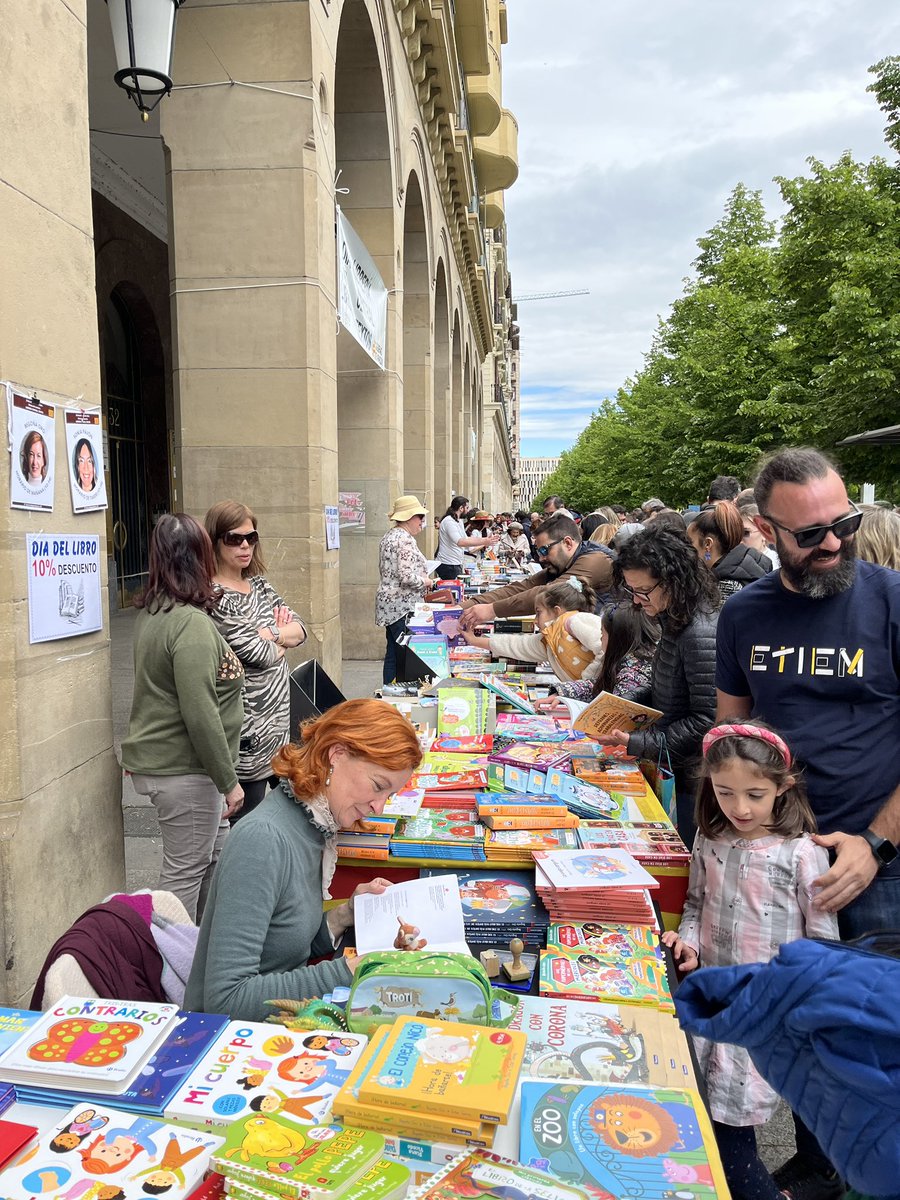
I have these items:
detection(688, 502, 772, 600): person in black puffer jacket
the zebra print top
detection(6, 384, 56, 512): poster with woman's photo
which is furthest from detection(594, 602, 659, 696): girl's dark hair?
detection(6, 384, 56, 512): poster with woman's photo

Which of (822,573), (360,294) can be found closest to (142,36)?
(822,573)

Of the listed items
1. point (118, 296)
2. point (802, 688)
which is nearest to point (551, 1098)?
point (802, 688)

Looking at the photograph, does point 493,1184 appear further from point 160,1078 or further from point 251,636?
point 251,636

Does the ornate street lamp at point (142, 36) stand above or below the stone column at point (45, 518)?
above

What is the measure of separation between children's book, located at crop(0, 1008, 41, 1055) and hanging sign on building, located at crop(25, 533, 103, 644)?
1.57 metres

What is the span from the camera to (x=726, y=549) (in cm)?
523

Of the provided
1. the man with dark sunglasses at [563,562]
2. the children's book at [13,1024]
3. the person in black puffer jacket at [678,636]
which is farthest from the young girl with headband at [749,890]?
the man with dark sunglasses at [563,562]

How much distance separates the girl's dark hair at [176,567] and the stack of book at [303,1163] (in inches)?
96.6

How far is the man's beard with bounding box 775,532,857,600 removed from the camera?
2627 millimetres

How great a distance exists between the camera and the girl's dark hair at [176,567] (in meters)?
3.66

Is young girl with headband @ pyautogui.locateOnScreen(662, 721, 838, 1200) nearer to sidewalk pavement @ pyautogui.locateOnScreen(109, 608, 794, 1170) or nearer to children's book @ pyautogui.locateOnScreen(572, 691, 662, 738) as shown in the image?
sidewalk pavement @ pyautogui.locateOnScreen(109, 608, 794, 1170)

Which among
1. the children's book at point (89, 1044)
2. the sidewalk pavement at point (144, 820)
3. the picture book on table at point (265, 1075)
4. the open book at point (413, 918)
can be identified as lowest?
the sidewalk pavement at point (144, 820)

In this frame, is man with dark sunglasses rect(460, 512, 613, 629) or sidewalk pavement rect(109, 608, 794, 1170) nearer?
sidewalk pavement rect(109, 608, 794, 1170)

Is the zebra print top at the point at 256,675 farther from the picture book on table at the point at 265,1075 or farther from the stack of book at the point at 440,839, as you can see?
the picture book on table at the point at 265,1075
